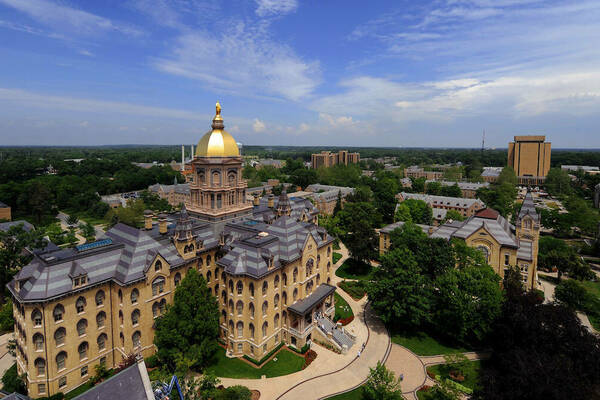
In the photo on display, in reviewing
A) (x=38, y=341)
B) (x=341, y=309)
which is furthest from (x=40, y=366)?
(x=341, y=309)

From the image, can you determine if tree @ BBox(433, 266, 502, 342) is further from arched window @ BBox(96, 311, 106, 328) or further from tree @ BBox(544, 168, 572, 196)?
tree @ BBox(544, 168, 572, 196)

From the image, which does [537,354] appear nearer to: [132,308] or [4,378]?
[132,308]

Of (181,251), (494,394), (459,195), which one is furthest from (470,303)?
(459,195)

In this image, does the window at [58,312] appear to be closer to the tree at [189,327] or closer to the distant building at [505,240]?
the tree at [189,327]

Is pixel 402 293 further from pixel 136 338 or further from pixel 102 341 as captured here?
pixel 102 341

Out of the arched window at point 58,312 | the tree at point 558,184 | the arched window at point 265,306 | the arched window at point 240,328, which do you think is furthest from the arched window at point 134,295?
the tree at point 558,184
